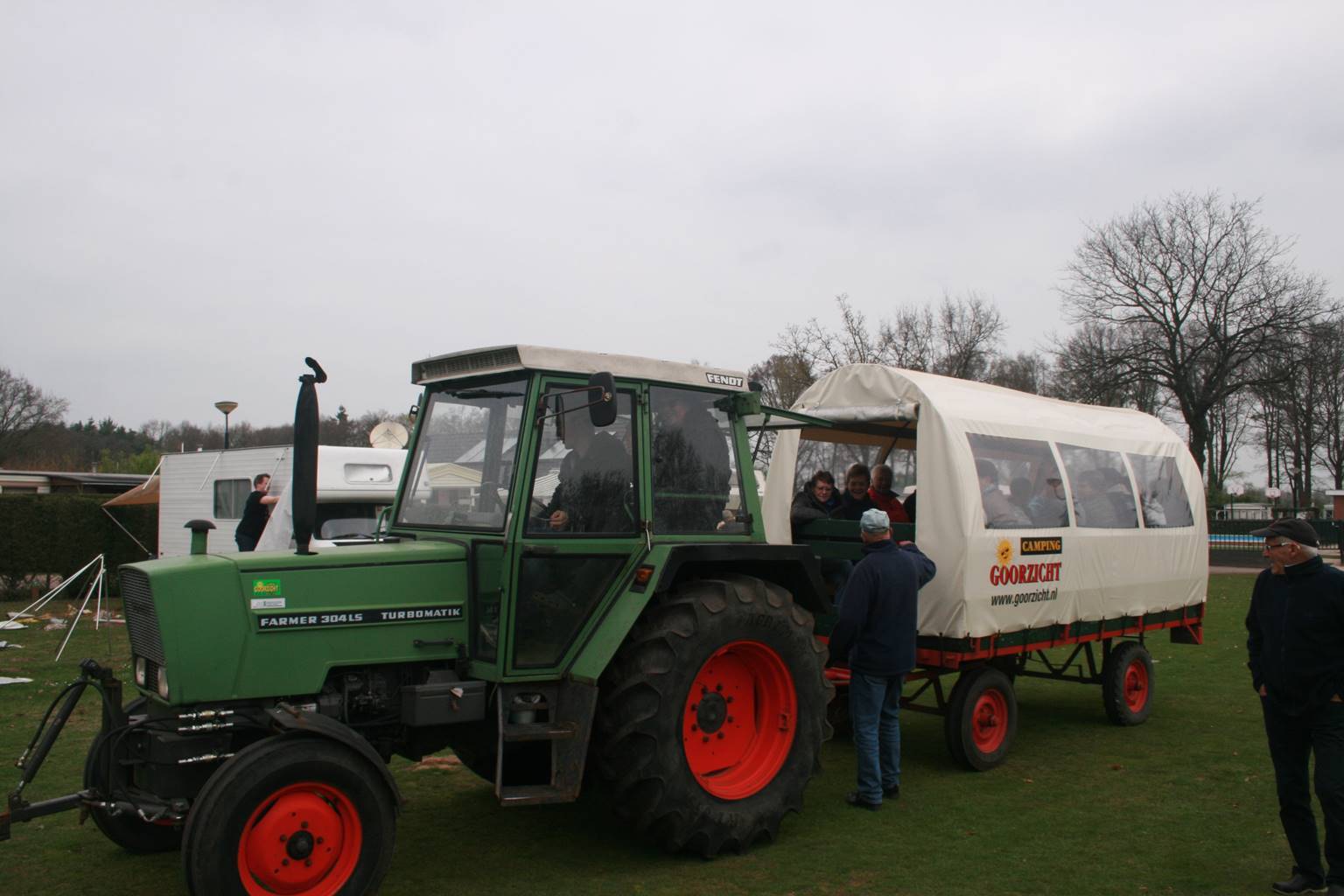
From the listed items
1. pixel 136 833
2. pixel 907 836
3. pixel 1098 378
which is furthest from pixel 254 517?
pixel 1098 378

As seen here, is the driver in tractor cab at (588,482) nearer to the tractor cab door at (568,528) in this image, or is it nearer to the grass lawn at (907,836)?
the tractor cab door at (568,528)

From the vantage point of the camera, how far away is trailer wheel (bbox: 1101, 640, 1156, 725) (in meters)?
9.05

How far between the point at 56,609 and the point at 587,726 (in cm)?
1748

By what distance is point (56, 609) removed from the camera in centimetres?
1898

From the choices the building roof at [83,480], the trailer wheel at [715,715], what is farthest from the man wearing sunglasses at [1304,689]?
the building roof at [83,480]

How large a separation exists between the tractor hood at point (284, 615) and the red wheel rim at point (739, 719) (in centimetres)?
138

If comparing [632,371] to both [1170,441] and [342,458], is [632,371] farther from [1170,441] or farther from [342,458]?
[342,458]

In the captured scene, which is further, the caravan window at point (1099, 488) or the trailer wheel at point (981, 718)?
the caravan window at point (1099, 488)

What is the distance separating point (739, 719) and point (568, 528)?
5.05 feet

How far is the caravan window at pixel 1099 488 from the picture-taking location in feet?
27.3

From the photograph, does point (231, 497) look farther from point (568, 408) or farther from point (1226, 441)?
point (1226, 441)

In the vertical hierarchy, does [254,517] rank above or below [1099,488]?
below

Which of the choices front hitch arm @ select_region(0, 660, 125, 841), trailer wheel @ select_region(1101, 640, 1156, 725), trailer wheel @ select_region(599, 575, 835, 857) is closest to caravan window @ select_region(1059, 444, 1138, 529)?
trailer wheel @ select_region(1101, 640, 1156, 725)

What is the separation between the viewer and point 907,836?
6.00 meters
